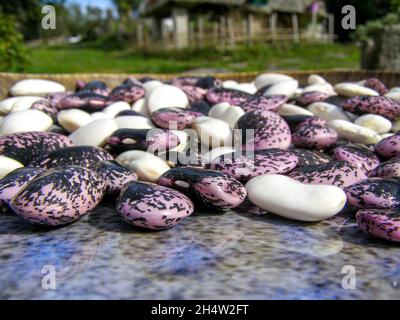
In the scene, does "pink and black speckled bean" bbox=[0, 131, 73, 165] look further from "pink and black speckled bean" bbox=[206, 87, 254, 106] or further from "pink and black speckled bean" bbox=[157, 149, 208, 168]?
"pink and black speckled bean" bbox=[206, 87, 254, 106]

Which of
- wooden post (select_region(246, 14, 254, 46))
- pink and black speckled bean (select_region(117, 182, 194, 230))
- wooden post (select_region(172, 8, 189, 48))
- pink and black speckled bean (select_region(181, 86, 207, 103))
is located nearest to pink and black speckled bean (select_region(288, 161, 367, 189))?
pink and black speckled bean (select_region(117, 182, 194, 230))

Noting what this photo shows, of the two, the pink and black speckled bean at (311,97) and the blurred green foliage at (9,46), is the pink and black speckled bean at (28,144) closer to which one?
Answer: the pink and black speckled bean at (311,97)

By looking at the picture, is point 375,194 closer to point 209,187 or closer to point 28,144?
point 209,187

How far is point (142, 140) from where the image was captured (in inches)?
44.6

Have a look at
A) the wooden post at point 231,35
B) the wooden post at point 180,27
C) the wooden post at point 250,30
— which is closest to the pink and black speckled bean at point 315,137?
the wooden post at point 231,35

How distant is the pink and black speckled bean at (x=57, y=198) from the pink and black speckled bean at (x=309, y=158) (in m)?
0.48

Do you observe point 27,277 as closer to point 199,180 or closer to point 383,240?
point 199,180

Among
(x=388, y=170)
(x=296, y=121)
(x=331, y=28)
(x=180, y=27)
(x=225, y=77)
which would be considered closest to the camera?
(x=388, y=170)

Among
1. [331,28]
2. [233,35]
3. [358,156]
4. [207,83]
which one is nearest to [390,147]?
[358,156]

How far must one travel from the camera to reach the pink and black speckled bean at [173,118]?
126 centimetres

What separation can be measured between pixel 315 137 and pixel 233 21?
33.6ft

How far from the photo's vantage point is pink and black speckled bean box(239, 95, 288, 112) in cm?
139

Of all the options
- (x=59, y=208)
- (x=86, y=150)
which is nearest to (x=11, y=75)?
(x=86, y=150)
